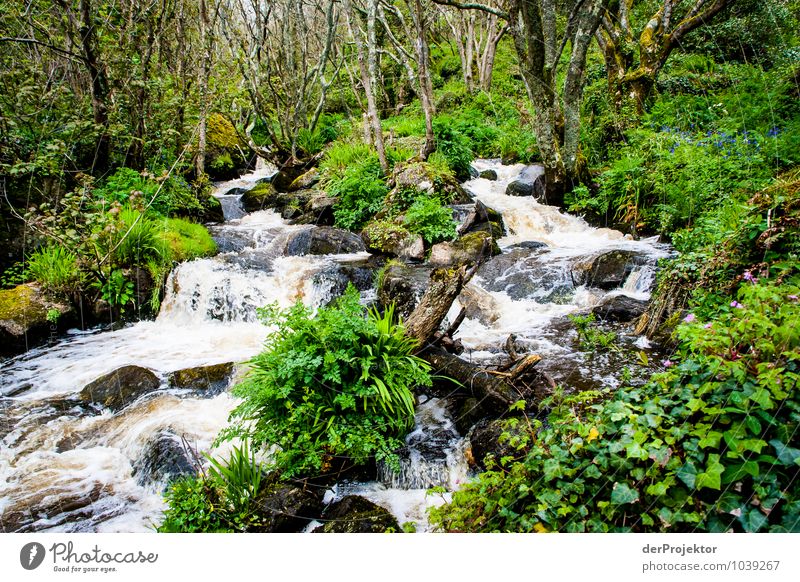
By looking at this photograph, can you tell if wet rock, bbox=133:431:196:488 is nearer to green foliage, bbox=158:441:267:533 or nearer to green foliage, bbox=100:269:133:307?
green foliage, bbox=158:441:267:533

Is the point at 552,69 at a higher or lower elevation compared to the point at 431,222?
higher

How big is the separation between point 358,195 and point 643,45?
7.32 metres

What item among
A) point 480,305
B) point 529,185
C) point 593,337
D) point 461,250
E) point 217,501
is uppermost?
point 529,185

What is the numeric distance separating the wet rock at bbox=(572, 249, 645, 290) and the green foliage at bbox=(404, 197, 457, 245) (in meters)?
2.61

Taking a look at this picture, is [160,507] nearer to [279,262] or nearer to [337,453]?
[337,453]

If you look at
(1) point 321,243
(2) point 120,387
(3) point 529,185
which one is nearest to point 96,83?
(1) point 321,243

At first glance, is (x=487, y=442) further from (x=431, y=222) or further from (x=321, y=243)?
(x=321, y=243)

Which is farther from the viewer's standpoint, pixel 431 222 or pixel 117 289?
pixel 431 222

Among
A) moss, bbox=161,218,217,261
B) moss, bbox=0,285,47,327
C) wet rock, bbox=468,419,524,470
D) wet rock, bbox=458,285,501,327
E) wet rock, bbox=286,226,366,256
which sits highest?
moss, bbox=161,218,217,261

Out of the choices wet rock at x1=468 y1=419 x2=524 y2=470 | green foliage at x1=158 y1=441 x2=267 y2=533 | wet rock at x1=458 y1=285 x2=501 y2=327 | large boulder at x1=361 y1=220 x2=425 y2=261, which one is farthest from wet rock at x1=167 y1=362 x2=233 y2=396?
large boulder at x1=361 y1=220 x2=425 y2=261

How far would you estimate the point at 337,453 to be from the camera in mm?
3502

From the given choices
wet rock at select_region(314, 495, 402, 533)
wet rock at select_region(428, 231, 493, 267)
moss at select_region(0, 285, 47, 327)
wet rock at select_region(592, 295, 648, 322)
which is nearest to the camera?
wet rock at select_region(314, 495, 402, 533)

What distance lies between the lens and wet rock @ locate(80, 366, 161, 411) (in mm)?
5023

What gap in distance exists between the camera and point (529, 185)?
11.4 meters
